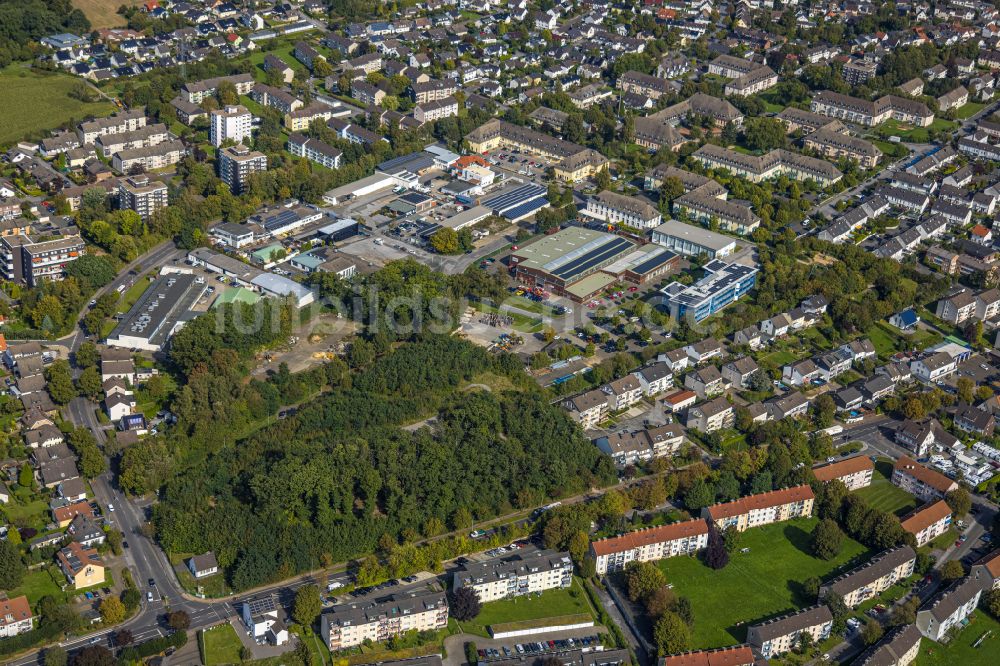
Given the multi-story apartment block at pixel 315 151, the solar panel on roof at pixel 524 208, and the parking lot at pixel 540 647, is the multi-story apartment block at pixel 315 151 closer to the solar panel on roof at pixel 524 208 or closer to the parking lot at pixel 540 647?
the solar panel on roof at pixel 524 208

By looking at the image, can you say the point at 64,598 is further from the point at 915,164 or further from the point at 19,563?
the point at 915,164

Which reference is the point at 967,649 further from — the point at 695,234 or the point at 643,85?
the point at 643,85

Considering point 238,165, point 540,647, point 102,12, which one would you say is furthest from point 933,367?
point 102,12

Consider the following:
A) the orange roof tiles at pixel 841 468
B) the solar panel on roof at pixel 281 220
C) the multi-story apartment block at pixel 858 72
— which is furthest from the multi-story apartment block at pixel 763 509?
the multi-story apartment block at pixel 858 72

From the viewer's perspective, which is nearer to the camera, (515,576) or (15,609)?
(15,609)

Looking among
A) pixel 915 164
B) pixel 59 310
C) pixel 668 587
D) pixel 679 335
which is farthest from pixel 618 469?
pixel 915 164

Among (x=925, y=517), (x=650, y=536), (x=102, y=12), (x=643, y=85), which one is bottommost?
(x=650, y=536)

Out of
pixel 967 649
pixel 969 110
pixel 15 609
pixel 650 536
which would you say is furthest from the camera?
pixel 969 110
